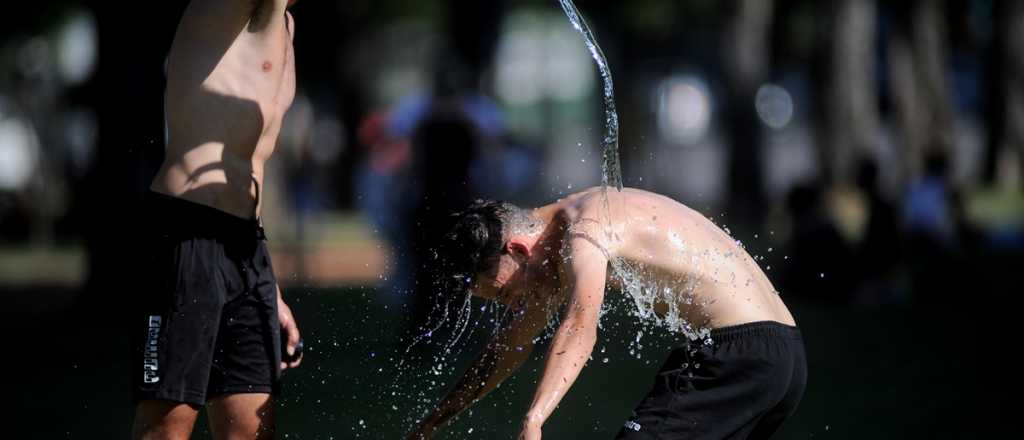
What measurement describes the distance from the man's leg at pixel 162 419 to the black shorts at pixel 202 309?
0.04 metres

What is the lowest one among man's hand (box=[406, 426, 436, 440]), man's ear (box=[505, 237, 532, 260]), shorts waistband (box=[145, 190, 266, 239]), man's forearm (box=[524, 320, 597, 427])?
man's hand (box=[406, 426, 436, 440])

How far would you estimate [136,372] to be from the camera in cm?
421

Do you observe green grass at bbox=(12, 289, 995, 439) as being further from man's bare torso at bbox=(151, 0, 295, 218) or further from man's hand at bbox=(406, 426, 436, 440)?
man's bare torso at bbox=(151, 0, 295, 218)

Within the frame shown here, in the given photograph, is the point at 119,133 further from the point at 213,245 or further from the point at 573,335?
the point at 573,335

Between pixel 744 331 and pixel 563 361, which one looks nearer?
pixel 563 361

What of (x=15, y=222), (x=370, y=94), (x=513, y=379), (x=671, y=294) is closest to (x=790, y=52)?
(x=370, y=94)

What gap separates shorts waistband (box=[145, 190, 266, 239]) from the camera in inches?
168

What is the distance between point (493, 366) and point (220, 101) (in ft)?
3.92

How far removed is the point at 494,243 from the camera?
4160 mm

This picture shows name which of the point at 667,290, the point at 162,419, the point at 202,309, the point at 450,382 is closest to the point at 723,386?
the point at 667,290

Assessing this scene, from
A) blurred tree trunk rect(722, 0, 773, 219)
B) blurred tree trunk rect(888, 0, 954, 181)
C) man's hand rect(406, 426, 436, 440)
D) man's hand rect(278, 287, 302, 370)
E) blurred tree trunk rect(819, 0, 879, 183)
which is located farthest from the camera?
blurred tree trunk rect(888, 0, 954, 181)

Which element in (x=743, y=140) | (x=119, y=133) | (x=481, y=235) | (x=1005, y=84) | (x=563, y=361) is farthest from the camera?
(x=1005, y=84)

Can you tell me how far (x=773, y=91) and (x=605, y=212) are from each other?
136 ft

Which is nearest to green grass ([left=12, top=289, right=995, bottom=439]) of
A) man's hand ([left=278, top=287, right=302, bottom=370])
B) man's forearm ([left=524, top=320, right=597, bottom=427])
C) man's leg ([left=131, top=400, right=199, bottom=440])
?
man's hand ([left=278, top=287, right=302, bottom=370])
